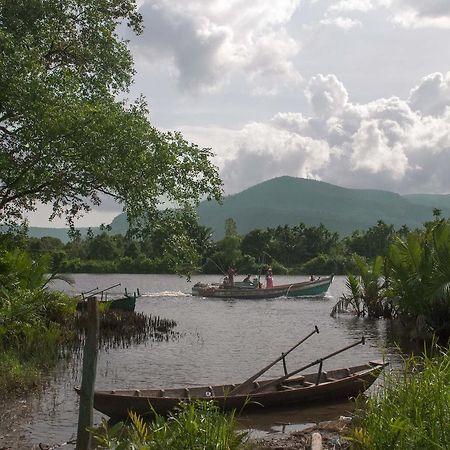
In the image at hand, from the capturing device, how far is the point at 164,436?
6734 millimetres

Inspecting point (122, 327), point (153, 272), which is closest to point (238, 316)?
point (122, 327)

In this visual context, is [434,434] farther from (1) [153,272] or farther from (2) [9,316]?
(1) [153,272]

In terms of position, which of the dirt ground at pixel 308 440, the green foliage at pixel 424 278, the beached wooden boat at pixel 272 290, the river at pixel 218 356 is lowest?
the river at pixel 218 356

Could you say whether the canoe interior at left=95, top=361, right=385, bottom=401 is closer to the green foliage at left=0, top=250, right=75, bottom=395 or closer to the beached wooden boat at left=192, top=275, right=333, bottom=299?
the green foliage at left=0, top=250, right=75, bottom=395

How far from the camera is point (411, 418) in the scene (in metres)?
6.76

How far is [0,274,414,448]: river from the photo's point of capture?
1284 cm

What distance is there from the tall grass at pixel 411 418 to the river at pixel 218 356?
3.40ft

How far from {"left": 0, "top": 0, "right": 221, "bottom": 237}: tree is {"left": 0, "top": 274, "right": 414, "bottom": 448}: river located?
4.78 metres

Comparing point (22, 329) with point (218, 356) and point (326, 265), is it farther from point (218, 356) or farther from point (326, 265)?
point (326, 265)

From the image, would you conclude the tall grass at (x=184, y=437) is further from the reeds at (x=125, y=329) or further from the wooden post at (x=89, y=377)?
the reeds at (x=125, y=329)

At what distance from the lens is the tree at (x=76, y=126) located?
1348 centimetres

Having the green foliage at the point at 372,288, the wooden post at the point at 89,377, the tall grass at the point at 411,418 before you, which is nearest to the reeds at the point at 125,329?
the green foliage at the point at 372,288

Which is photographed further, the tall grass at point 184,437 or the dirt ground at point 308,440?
the dirt ground at point 308,440

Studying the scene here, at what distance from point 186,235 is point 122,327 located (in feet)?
30.5
